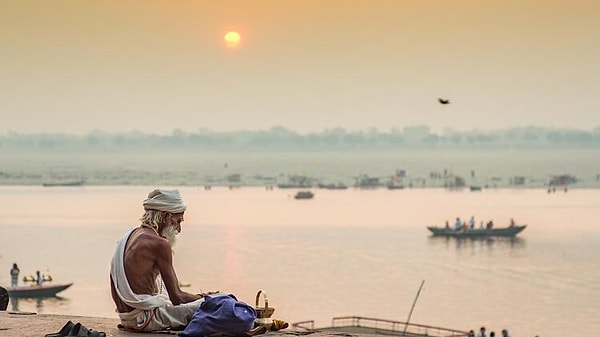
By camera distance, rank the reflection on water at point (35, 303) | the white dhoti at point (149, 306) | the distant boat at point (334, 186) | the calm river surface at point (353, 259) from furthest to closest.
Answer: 1. the distant boat at point (334, 186)
2. the calm river surface at point (353, 259)
3. the reflection on water at point (35, 303)
4. the white dhoti at point (149, 306)

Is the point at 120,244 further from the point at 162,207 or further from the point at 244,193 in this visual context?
the point at 244,193

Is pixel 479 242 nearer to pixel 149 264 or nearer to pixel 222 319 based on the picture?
pixel 149 264

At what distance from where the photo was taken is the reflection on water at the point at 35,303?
128ft

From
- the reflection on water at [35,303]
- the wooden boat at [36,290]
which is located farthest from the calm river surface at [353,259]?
the wooden boat at [36,290]

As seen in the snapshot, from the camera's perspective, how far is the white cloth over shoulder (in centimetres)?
617

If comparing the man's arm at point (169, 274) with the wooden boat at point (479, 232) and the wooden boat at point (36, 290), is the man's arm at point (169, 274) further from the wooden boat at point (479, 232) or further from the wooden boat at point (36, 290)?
the wooden boat at point (479, 232)

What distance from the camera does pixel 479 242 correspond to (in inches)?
2936

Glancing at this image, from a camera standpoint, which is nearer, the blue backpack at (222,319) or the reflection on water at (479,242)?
the blue backpack at (222,319)

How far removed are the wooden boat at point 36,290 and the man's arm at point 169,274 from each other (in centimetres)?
3482

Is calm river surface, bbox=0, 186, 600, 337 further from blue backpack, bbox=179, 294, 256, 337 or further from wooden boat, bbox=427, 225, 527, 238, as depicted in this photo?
blue backpack, bbox=179, 294, 256, 337

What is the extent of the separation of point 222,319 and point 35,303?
36559 millimetres

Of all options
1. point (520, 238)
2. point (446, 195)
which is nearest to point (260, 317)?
point (520, 238)

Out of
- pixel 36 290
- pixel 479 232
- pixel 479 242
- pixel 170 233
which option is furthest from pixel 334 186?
pixel 170 233

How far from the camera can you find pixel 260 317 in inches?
244
